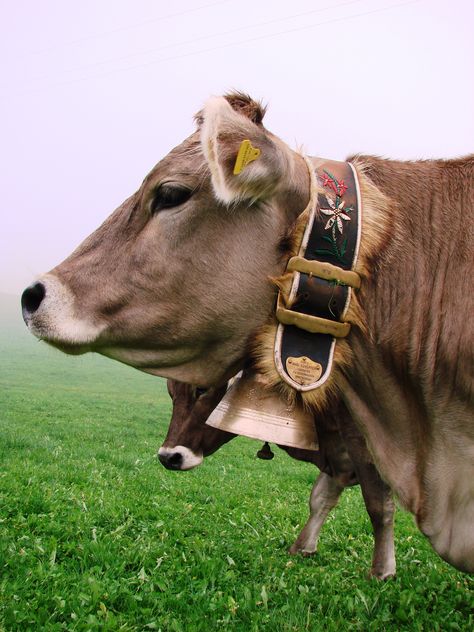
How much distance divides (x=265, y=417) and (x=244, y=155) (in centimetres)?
120

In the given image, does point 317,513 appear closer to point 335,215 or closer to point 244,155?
point 335,215

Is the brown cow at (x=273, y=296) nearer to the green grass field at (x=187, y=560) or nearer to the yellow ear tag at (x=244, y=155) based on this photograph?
the yellow ear tag at (x=244, y=155)

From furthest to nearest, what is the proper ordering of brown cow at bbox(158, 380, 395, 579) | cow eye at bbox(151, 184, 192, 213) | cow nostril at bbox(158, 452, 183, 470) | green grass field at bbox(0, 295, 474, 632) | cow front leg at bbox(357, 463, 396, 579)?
cow nostril at bbox(158, 452, 183, 470)
brown cow at bbox(158, 380, 395, 579)
cow front leg at bbox(357, 463, 396, 579)
green grass field at bbox(0, 295, 474, 632)
cow eye at bbox(151, 184, 192, 213)

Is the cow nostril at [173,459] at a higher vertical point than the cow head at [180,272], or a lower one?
lower

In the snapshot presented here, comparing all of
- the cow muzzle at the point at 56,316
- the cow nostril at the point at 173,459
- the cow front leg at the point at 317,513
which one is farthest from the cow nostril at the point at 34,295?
the cow front leg at the point at 317,513

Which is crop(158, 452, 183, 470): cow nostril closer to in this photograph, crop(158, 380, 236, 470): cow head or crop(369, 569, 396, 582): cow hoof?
crop(158, 380, 236, 470): cow head

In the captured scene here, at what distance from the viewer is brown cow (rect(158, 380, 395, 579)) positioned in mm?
Answer: 5418

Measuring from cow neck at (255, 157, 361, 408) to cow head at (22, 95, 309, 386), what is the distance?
0.31 feet

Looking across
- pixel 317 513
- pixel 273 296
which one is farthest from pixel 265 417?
pixel 317 513

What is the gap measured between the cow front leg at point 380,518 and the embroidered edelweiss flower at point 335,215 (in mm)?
3221

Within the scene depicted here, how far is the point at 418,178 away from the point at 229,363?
1.24 m

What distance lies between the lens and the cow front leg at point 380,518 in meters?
5.32

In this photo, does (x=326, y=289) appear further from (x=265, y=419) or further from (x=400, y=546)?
(x=400, y=546)

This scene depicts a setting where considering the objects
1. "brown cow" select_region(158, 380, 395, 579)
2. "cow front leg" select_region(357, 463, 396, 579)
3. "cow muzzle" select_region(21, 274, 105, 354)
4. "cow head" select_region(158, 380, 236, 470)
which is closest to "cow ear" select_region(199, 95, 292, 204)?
"cow muzzle" select_region(21, 274, 105, 354)
